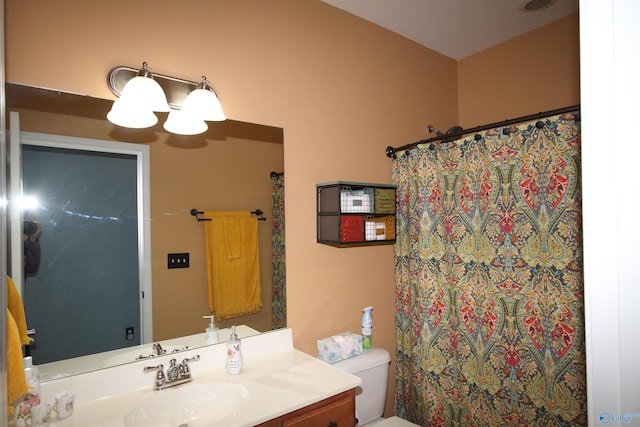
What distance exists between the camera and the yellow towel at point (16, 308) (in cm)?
112

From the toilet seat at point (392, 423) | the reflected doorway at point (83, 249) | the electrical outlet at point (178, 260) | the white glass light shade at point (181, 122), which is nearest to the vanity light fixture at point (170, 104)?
the white glass light shade at point (181, 122)

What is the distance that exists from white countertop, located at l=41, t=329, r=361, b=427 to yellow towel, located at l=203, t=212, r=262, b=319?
0.60ft

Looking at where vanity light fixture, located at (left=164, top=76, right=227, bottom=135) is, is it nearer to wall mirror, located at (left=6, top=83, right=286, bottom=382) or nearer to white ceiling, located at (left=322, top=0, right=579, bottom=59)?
wall mirror, located at (left=6, top=83, right=286, bottom=382)

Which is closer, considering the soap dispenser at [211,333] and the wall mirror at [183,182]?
the wall mirror at [183,182]

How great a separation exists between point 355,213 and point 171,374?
1.19 meters

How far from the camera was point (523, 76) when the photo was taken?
254cm

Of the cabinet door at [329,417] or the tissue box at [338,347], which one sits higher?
the tissue box at [338,347]

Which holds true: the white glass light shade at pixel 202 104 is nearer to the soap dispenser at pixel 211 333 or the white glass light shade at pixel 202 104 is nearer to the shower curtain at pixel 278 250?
the shower curtain at pixel 278 250

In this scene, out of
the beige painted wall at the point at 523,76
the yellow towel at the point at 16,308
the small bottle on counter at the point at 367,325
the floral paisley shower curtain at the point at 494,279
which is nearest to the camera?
the yellow towel at the point at 16,308

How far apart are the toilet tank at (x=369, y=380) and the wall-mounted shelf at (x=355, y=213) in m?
0.64

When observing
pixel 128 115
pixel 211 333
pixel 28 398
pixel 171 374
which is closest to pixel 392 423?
pixel 211 333

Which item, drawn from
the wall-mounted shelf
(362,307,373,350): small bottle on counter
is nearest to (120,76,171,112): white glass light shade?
the wall-mounted shelf

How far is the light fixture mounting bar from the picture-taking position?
145cm

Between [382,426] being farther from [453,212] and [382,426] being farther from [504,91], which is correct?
[504,91]
